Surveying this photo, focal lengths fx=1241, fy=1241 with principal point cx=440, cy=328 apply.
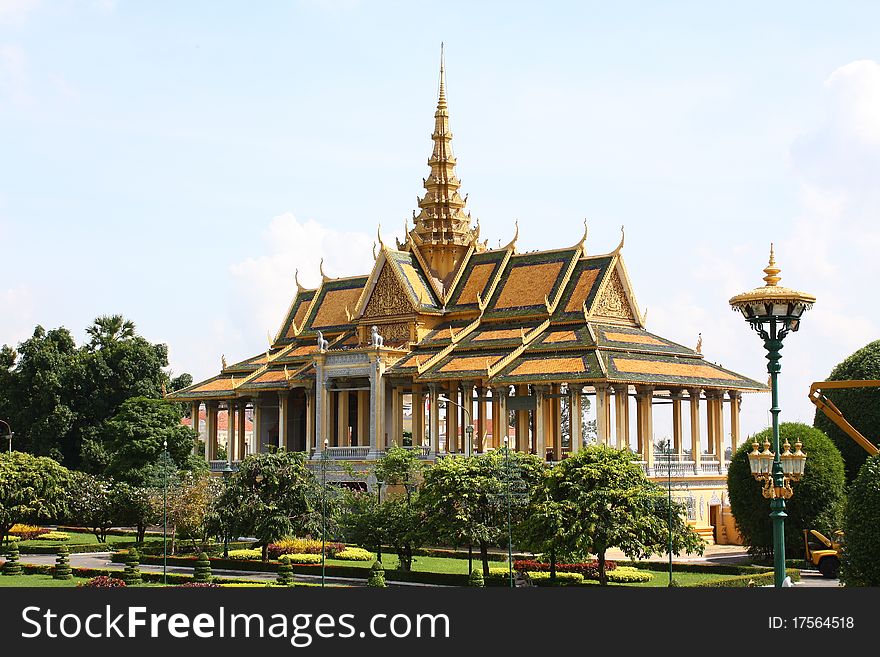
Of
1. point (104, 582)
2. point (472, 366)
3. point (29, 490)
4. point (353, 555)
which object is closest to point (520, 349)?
point (472, 366)

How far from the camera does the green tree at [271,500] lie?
44.4 meters

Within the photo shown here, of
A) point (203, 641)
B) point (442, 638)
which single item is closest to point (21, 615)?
point (203, 641)

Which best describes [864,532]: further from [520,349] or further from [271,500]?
[520,349]

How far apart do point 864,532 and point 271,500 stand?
990 inches

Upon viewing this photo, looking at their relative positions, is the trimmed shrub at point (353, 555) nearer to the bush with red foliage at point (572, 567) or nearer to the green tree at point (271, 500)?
the green tree at point (271, 500)

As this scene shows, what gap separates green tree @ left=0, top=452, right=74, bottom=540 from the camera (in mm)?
52594

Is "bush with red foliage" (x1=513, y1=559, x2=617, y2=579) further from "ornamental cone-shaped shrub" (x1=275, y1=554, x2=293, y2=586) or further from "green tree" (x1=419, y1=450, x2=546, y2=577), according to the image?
"ornamental cone-shaped shrub" (x1=275, y1=554, x2=293, y2=586)

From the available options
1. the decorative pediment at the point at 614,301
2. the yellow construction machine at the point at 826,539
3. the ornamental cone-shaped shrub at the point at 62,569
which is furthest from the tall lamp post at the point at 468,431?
the ornamental cone-shaped shrub at the point at 62,569

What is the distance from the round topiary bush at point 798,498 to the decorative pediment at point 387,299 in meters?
24.7

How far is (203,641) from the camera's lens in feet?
63.0

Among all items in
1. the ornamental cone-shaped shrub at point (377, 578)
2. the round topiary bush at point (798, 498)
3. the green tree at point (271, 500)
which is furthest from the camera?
the green tree at point (271, 500)

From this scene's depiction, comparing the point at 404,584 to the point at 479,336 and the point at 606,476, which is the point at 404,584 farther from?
the point at 479,336

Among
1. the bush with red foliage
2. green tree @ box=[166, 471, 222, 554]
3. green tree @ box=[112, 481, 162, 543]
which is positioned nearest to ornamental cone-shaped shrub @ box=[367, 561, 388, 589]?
the bush with red foliage

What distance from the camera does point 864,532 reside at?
80.5 ft
